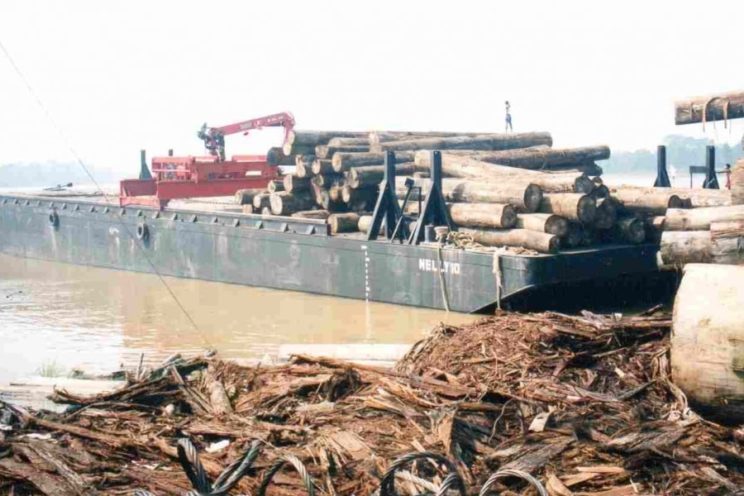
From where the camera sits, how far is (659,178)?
71.8 ft

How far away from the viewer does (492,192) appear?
17406 millimetres

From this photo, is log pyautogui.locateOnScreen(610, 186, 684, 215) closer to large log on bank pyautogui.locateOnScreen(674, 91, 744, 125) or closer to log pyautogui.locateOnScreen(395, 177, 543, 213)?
log pyautogui.locateOnScreen(395, 177, 543, 213)

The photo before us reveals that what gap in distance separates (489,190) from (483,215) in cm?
57

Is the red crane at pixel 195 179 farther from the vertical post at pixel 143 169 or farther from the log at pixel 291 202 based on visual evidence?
the log at pixel 291 202

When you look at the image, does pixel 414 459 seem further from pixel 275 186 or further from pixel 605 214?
pixel 275 186

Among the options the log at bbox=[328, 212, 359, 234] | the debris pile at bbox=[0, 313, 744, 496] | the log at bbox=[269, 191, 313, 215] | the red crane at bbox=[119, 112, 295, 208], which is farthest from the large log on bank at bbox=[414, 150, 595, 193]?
the debris pile at bbox=[0, 313, 744, 496]

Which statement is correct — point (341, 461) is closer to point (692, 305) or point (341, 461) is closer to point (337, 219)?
point (692, 305)

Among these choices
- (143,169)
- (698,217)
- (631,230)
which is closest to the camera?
(698,217)

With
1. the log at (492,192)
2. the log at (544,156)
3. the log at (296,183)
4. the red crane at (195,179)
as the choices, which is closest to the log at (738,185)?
the log at (492,192)

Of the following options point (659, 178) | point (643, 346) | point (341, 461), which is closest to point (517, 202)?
point (659, 178)

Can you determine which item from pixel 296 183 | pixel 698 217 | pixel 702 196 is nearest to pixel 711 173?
pixel 702 196

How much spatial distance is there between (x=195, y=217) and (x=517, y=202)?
9041 millimetres

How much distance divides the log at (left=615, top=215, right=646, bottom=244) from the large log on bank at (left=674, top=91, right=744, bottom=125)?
24.3 ft

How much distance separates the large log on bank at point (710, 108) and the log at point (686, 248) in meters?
1.86
